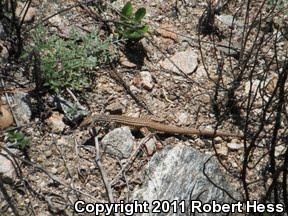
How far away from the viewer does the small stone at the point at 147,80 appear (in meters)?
3.18

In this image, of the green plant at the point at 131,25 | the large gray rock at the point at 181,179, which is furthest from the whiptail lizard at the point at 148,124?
the green plant at the point at 131,25

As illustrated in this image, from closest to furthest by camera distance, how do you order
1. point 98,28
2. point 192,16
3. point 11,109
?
1. point 11,109
2. point 98,28
3. point 192,16

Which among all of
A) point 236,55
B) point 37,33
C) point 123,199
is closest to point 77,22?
point 37,33

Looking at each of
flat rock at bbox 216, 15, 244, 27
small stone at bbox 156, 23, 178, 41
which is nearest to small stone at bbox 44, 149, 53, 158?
small stone at bbox 156, 23, 178, 41

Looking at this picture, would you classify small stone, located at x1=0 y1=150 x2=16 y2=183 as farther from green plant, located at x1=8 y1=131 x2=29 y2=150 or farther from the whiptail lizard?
the whiptail lizard

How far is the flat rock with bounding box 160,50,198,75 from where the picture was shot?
3.30 meters

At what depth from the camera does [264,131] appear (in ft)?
9.98

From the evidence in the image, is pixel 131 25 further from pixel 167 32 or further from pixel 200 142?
pixel 200 142

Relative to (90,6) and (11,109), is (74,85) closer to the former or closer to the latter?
(11,109)

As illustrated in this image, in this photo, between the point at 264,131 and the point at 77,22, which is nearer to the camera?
the point at 264,131

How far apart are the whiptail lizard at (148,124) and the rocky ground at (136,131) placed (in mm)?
31

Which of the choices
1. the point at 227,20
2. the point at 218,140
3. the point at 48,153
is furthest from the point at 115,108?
the point at 227,20

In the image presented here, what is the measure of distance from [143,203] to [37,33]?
1022 millimetres

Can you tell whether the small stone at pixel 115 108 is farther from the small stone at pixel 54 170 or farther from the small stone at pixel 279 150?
the small stone at pixel 279 150
